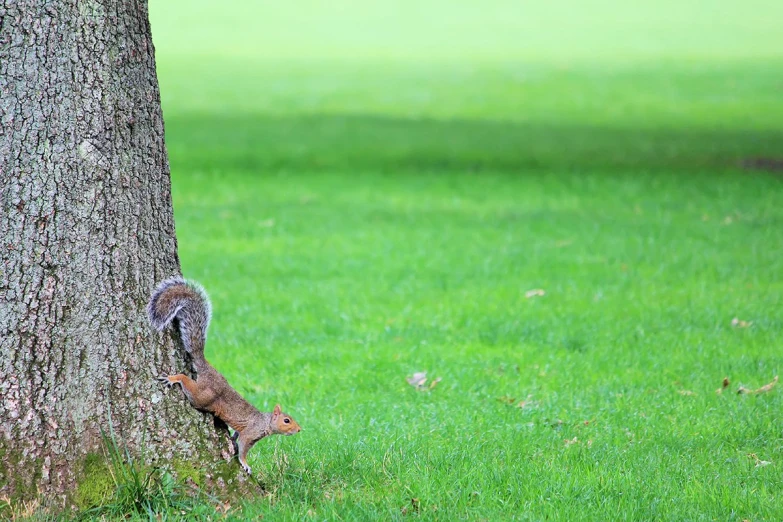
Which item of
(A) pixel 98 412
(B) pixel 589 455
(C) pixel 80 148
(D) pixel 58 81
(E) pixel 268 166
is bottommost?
(E) pixel 268 166

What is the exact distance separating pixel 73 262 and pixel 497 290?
5.20 meters

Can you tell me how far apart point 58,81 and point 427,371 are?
3218mm

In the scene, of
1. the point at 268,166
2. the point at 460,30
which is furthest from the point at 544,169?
the point at 460,30

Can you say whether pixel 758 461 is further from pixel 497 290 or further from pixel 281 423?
pixel 497 290

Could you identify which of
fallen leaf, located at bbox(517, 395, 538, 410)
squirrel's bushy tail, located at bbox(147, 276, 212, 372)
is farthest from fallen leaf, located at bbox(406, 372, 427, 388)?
squirrel's bushy tail, located at bbox(147, 276, 212, 372)

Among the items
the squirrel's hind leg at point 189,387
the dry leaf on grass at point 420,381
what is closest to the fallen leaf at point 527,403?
the dry leaf on grass at point 420,381

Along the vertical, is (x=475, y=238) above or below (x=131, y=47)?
below

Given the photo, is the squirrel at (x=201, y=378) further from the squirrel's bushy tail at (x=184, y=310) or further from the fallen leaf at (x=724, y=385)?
the fallen leaf at (x=724, y=385)

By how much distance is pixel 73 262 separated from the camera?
12.0 feet

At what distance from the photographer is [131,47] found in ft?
12.5

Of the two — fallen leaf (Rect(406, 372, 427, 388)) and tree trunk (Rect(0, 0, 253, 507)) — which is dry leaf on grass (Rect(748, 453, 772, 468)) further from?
tree trunk (Rect(0, 0, 253, 507))

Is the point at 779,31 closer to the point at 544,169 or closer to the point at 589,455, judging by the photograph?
the point at 544,169

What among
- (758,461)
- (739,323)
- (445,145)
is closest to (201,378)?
(758,461)

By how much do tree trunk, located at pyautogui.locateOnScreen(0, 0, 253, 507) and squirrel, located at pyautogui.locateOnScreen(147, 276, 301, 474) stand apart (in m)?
0.08
